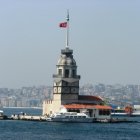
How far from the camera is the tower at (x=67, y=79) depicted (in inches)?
5733

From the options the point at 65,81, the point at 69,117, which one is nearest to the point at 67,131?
the point at 69,117

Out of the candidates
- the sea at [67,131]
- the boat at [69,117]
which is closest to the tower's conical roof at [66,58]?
the boat at [69,117]

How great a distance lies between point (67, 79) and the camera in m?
146

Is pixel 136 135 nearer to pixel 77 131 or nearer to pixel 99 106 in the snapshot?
pixel 77 131

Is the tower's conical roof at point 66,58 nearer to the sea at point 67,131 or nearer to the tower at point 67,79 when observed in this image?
the tower at point 67,79

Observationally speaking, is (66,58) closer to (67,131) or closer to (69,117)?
(69,117)

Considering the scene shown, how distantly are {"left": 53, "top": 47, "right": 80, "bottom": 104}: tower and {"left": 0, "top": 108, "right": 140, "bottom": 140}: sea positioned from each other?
11.1 metres

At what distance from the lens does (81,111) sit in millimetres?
142875

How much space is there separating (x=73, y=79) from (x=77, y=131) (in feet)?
105

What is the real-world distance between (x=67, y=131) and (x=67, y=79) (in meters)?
32.4

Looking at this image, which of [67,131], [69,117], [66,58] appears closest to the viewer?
[67,131]

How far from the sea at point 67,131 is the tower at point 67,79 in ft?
36.3

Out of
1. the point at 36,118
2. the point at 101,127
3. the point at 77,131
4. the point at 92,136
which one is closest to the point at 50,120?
the point at 36,118

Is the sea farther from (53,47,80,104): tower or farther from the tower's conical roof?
the tower's conical roof
